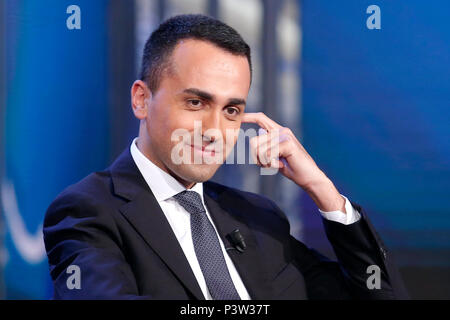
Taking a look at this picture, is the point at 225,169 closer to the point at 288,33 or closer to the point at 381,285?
the point at 288,33

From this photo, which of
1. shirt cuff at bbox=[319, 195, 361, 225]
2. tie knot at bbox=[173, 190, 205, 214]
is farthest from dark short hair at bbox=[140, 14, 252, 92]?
shirt cuff at bbox=[319, 195, 361, 225]

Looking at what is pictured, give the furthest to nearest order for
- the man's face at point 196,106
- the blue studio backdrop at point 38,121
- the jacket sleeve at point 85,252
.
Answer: the blue studio backdrop at point 38,121, the man's face at point 196,106, the jacket sleeve at point 85,252

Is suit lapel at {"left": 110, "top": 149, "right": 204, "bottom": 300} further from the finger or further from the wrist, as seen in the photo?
the wrist

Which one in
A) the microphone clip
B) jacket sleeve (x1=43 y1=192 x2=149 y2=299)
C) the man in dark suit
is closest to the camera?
jacket sleeve (x1=43 y1=192 x2=149 y2=299)

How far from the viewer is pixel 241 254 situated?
183 cm

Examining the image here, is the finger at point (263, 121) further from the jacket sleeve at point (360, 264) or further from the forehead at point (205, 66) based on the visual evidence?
the jacket sleeve at point (360, 264)

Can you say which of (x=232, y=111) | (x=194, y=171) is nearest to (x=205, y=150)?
(x=194, y=171)

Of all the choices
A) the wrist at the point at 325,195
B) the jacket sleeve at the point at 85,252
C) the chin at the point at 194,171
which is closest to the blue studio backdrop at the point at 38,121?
the jacket sleeve at the point at 85,252

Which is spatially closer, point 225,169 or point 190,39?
point 190,39

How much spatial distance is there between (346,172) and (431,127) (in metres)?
0.54

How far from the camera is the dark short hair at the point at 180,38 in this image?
1.78 metres

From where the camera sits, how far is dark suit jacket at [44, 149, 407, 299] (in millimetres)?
1516
